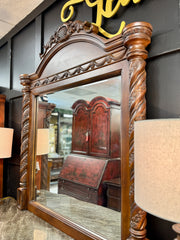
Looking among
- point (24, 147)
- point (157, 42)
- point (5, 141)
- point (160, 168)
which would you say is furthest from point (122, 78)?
point (5, 141)

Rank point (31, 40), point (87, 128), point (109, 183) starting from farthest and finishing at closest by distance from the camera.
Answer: point (31, 40) → point (87, 128) → point (109, 183)

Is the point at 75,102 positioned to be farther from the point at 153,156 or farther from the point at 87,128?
the point at 153,156

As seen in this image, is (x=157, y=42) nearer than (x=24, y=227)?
Yes

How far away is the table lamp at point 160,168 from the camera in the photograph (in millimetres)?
600

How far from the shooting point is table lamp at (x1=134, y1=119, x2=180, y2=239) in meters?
0.60

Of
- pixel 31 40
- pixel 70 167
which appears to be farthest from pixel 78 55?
pixel 31 40

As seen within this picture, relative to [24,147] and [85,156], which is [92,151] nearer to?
[85,156]

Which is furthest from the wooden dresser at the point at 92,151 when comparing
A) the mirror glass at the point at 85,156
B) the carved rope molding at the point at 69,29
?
the carved rope molding at the point at 69,29

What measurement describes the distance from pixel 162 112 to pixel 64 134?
78 cm

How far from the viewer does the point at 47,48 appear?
5.63 feet

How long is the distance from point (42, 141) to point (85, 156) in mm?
562

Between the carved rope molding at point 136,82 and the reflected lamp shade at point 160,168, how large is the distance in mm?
324

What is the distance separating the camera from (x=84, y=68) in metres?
1.37

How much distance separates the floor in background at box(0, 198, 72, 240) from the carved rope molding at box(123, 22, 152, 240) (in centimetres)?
59
